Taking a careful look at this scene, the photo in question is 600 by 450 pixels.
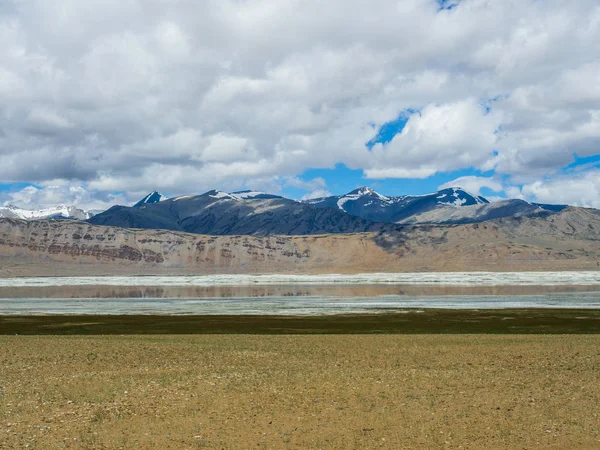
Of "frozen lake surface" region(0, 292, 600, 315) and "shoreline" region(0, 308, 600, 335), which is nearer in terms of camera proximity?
"shoreline" region(0, 308, 600, 335)

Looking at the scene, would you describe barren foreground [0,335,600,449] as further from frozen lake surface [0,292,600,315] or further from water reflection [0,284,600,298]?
water reflection [0,284,600,298]

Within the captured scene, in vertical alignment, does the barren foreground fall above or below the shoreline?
above

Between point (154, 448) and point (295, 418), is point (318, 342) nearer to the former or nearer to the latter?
point (295, 418)

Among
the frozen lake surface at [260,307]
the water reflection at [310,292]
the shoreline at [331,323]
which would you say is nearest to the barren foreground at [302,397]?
the shoreline at [331,323]

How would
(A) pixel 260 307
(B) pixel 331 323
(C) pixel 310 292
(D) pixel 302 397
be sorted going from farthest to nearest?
1. (C) pixel 310 292
2. (A) pixel 260 307
3. (B) pixel 331 323
4. (D) pixel 302 397

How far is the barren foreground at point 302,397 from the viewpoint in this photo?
14477mm

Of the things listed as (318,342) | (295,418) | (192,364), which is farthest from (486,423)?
(318,342)

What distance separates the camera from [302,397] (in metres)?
17.9

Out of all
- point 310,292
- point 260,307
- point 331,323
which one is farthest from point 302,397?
point 310,292

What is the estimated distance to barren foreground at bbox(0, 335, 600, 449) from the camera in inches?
570

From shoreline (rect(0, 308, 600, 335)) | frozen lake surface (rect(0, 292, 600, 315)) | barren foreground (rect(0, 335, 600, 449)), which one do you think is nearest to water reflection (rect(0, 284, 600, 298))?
frozen lake surface (rect(0, 292, 600, 315))

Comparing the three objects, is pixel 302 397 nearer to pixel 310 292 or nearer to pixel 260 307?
pixel 260 307

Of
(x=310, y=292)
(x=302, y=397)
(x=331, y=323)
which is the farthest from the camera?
(x=310, y=292)

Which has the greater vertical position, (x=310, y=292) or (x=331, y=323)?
(x=331, y=323)
